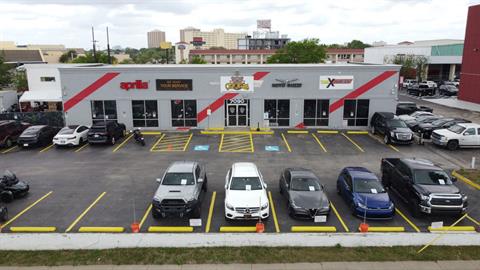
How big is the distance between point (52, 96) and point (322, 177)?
105ft

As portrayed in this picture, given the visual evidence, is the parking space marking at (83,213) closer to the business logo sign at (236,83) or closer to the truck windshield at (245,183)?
the truck windshield at (245,183)

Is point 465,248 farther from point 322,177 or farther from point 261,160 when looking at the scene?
point 261,160

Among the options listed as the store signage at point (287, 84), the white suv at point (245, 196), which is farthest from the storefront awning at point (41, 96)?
the white suv at point (245, 196)

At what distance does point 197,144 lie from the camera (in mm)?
26047

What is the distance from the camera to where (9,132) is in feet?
85.6

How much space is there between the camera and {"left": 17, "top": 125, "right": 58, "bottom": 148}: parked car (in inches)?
986

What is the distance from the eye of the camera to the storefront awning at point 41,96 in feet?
124

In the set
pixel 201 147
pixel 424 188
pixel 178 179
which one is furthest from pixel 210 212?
pixel 201 147

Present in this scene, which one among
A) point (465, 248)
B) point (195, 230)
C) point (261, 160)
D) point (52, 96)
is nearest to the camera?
point (465, 248)

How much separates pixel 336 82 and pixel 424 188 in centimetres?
1707

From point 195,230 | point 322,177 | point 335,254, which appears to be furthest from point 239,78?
point 335,254

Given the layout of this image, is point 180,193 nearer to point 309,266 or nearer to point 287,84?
point 309,266

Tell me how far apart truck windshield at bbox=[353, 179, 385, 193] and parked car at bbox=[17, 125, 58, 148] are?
70.9 feet

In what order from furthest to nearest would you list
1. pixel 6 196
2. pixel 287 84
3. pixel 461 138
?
pixel 287 84 < pixel 461 138 < pixel 6 196
